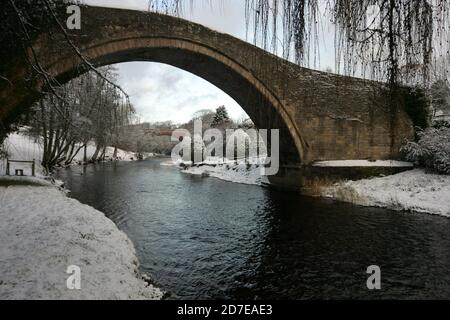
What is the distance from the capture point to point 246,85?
13.3 m

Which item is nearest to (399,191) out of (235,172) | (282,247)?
(282,247)

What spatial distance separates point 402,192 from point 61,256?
12.0 metres

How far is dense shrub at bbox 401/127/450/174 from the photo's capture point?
12699mm

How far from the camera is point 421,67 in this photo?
212cm

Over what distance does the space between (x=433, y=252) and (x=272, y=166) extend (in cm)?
1075

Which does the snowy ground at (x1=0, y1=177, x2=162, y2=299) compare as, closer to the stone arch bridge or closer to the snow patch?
the stone arch bridge

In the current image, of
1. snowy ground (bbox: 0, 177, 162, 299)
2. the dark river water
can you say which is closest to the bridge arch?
the dark river water

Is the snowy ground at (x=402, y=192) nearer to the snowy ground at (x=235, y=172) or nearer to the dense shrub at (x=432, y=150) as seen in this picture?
the dense shrub at (x=432, y=150)

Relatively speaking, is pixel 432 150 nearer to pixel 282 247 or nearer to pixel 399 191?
pixel 399 191

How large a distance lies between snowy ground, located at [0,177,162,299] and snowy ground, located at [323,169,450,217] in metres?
9.32

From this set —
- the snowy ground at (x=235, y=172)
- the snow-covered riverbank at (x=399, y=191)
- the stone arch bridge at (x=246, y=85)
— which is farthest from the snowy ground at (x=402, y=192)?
the snowy ground at (x=235, y=172)

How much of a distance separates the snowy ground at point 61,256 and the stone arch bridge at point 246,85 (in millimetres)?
3720

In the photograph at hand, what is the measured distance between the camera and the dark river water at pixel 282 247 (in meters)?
5.05
